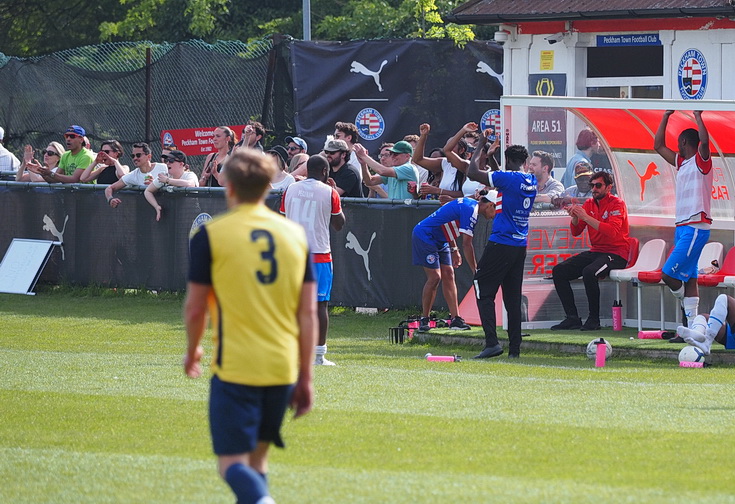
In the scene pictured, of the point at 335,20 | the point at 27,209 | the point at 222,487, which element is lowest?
the point at 222,487

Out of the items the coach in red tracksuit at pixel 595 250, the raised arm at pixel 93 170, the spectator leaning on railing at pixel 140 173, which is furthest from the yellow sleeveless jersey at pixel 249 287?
the raised arm at pixel 93 170

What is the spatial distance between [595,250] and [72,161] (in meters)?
8.65

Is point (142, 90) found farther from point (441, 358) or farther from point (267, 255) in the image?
point (267, 255)

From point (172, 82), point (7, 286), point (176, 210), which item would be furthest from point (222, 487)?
point (172, 82)

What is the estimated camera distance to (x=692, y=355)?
41.1 feet

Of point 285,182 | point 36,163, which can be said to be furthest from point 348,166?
point 36,163

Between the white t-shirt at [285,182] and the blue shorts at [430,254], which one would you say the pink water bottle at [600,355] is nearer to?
the blue shorts at [430,254]

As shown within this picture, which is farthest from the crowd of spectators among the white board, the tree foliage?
the tree foliage

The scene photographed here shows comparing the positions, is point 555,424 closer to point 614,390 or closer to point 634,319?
A: point 614,390

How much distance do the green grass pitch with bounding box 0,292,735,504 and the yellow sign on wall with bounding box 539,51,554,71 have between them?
701 cm

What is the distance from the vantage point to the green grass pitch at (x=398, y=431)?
7.18m

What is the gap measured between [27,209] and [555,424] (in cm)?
1275

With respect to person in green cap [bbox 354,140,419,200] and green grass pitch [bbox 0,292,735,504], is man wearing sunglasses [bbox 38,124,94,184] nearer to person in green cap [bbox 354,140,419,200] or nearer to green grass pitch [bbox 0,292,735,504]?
person in green cap [bbox 354,140,419,200]

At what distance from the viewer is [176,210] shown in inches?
740
